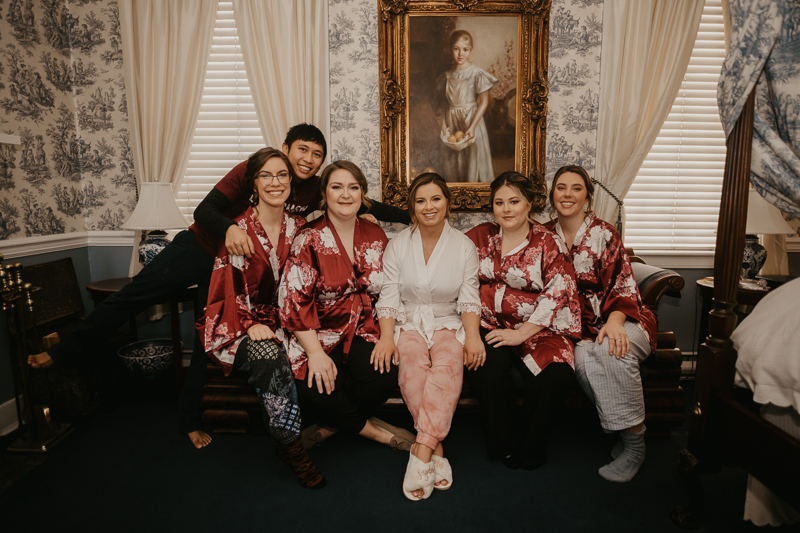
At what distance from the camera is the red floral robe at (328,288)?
76.5 inches

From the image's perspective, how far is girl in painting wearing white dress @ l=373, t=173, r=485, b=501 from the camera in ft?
6.04

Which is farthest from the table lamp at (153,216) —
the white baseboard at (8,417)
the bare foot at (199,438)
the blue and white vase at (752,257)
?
the blue and white vase at (752,257)

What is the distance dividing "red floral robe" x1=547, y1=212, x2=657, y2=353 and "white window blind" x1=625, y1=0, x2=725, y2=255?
1133 millimetres

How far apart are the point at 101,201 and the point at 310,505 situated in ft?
8.68

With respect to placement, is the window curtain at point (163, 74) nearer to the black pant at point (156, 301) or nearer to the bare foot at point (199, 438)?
the black pant at point (156, 301)

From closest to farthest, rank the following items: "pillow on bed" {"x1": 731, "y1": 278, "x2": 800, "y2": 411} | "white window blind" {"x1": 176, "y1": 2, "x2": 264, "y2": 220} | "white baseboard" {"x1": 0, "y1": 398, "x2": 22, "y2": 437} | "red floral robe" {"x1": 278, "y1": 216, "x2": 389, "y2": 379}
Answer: "pillow on bed" {"x1": 731, "y1": 278, "x2": 800, "y2": 411} < "red floral robe" {"x1": 278, "y1": 216, "x2": 389, "y2": 379} < "white baseboard" {"x1": 0, "y1": 398, "x2": 22, "y2": 437} < "white window blind" {"x1": 176, "y1": 2, "x2": 264, "y2": 220}

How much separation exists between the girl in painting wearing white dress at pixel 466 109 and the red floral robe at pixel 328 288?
1.01m

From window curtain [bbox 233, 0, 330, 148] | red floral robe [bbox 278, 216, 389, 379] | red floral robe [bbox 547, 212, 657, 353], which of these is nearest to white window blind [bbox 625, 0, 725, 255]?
red floral robe [bbox 547, 212, 657, 353]

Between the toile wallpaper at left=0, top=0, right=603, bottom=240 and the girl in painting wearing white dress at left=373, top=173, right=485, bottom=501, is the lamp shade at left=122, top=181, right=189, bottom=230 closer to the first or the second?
the toile wallpaper at left=0, top=0, right=603, bottom=240

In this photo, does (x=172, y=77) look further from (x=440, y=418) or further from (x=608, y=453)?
(x=608, y=453)

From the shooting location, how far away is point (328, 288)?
2029mm

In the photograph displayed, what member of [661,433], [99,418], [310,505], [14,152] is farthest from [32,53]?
[661,433]

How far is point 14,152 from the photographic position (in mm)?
2414

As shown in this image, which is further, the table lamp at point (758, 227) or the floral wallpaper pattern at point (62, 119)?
the table lamp at point (758, 227)
